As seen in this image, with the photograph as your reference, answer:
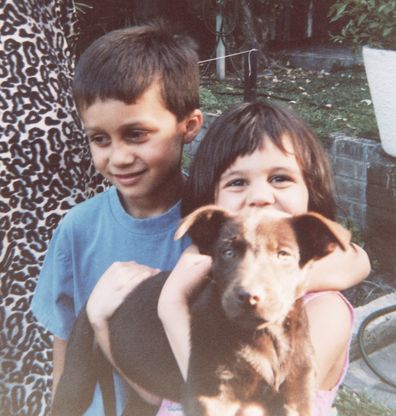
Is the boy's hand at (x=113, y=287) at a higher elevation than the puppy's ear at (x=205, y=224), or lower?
lower

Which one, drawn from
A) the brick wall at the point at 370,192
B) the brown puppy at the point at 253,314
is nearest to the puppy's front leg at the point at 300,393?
the brown puppy at the point at 253,314

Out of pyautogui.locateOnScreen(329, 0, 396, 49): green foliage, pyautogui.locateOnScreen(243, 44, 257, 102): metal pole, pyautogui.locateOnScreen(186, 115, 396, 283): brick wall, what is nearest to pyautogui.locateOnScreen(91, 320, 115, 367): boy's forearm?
pyautogui.locateOnScreen(243, 44, 257, 102): metal pole

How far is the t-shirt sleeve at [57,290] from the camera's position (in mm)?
687

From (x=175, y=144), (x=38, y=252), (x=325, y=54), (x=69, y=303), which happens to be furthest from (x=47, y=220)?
(x=325, y=54)

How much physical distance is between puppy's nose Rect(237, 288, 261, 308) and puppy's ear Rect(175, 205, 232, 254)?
2.5 inches

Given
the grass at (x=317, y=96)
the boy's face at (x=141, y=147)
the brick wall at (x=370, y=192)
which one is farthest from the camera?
the brick wall at (x=370, y=192)

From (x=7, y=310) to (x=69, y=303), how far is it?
18cm

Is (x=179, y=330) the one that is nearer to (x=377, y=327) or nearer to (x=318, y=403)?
(x=318, y=403)

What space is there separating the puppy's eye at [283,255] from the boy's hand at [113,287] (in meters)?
0.16

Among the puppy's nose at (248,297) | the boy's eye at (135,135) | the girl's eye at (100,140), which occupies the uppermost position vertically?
the boy's eye at (135,135)

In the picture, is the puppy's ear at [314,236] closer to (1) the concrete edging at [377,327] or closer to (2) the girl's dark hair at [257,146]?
(2) the girl's dark hair at [257,146]

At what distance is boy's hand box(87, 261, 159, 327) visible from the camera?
604mm

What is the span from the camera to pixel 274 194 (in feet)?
1.69

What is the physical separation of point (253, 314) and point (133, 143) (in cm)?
22
